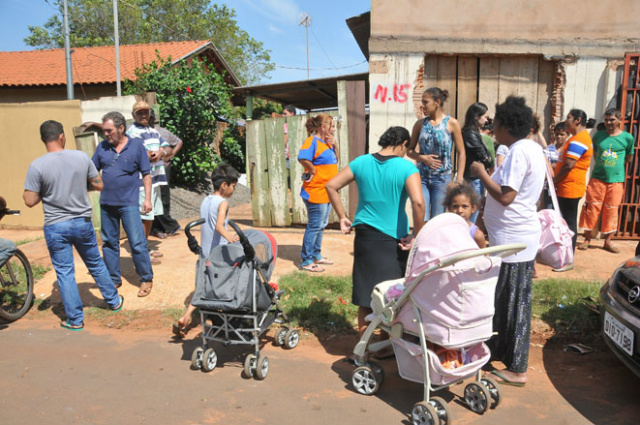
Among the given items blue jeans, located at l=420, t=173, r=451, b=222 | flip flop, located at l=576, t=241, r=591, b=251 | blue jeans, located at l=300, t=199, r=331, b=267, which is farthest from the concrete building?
blue jeans, located at l=420, t=173, r=451, b=222

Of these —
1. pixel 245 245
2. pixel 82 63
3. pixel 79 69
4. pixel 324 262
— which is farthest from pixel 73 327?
pixel 82 63

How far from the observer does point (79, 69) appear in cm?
2119

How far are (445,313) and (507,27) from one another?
6136 millimetres

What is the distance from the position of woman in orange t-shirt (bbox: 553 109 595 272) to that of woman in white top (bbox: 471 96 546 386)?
9.13ft

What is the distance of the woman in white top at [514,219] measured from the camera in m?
3.38

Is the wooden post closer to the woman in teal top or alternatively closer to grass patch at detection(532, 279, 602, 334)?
grass patch at detection(532, 279, 602, 334)

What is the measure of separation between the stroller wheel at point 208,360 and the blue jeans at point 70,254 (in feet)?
6.22

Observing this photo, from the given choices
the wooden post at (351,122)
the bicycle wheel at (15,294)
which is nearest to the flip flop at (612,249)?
the wooden post at (351,122)

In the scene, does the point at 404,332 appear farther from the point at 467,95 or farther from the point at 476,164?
the point at 467,95

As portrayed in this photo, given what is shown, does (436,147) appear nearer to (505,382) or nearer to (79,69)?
(505,382)

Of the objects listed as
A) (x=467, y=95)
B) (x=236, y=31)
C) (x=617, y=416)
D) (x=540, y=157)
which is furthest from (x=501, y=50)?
(x=236, y=31)

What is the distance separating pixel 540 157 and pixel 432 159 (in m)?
1.78

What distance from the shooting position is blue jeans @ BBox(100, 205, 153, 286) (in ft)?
17.6

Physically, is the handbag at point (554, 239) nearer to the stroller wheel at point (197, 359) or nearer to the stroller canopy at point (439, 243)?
the stroller canopy at point (439, 243)
